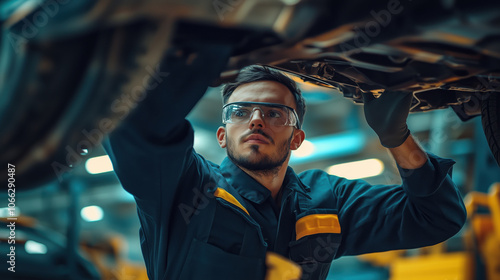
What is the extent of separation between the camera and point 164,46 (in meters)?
1.08

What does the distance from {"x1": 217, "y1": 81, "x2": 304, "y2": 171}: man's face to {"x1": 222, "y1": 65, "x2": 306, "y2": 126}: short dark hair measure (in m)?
0.02

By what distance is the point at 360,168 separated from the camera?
33.5 feet

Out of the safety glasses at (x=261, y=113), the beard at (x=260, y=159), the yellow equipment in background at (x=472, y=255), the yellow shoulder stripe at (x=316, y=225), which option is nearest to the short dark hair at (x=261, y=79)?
the safety glasses at (x=261, y=113)

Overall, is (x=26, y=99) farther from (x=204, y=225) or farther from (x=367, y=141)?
(x=367, y=141)

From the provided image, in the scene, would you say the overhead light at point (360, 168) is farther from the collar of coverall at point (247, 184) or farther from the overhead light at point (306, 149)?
the collar of coverall at point (247, 184)

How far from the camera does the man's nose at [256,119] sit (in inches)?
87.1

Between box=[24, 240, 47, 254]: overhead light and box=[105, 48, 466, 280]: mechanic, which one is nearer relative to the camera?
box=[105, 48, 466, 280]: mechanic

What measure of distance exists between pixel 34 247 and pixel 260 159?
6.87 feet

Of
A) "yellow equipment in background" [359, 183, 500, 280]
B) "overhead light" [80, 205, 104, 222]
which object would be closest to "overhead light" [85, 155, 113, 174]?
"overhead light" [80, 205, 104, 222]

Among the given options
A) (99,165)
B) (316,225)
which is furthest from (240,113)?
(99,165)

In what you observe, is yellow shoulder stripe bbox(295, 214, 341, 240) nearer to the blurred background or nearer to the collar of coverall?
the collar of coverall

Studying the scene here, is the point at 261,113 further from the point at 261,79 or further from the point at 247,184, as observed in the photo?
the point at 247,184

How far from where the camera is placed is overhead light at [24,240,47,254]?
3610 mm

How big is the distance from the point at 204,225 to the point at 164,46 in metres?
1.03
